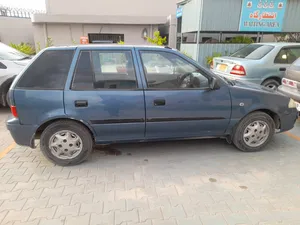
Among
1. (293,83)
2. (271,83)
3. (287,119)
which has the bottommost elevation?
(287,119)

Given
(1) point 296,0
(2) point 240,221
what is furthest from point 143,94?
(1) point 296,0

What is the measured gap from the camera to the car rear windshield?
20.5 ft

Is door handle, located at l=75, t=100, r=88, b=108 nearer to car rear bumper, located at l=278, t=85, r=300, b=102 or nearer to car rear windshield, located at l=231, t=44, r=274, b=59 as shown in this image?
car rear bumper, located at l=278, t=85, r=300, b=102

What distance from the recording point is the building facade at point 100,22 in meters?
12.6

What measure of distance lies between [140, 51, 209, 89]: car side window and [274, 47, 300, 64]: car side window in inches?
159

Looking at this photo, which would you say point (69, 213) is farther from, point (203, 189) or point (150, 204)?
point (203, 189)

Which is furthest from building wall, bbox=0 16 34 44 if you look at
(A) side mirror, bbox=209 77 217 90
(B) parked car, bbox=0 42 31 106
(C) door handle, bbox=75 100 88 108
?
(A) side mirror, bbox=209 77 217 90

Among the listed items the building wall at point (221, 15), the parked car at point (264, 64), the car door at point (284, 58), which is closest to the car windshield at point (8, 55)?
the parked car at point (264, 64)

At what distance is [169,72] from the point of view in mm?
3371

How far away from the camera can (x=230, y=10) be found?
872 centimetres

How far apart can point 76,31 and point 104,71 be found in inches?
448

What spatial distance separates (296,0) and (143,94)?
29.8 feet

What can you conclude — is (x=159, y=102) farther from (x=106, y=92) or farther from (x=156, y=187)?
(x=156, y=187)

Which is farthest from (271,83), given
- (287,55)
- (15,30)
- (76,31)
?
(15,30)
